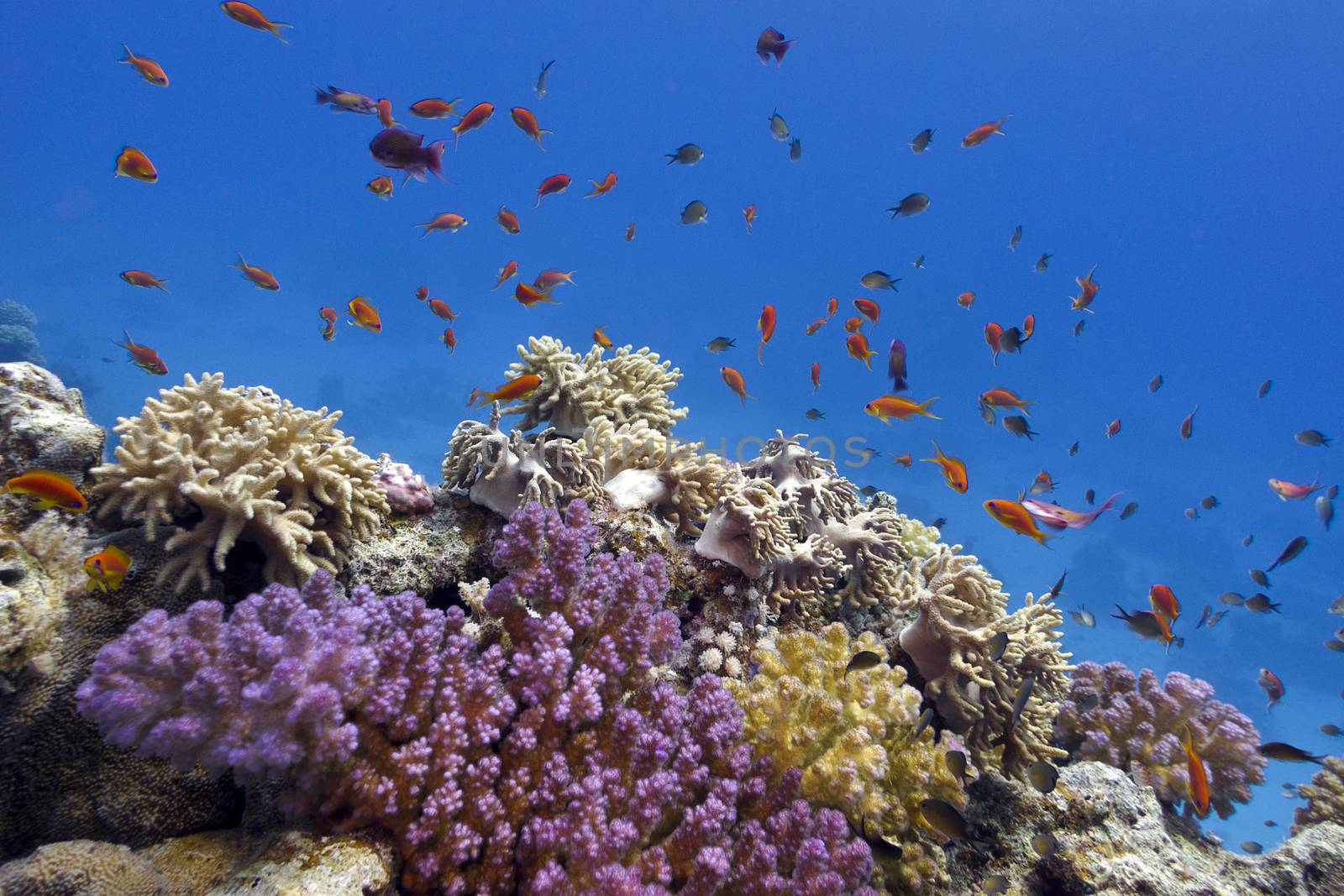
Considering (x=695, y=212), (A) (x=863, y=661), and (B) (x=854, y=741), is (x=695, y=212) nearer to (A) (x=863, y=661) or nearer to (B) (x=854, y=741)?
(A) (x=863, y=661)

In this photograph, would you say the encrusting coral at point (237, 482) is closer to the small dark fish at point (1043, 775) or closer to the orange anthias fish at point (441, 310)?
the small dark fish at point (1043, 775)

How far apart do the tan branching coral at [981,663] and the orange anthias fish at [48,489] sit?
4225 millimetres

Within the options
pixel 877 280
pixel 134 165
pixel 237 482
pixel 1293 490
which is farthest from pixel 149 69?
pixel 1293 490

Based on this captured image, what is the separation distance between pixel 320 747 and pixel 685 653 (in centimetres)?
184

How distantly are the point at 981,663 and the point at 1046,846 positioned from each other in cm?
89

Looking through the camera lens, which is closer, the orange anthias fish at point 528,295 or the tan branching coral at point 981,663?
the tan branching coral at point 981,663

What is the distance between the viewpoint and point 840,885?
78.5 inches

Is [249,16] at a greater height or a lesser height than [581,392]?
greater

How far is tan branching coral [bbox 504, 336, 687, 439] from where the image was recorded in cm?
426

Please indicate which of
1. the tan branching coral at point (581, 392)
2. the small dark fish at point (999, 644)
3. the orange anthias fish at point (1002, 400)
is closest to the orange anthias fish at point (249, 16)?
the tan branching coral at point (581, 392)

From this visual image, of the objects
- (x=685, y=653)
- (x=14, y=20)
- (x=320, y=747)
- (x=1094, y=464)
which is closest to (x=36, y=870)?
(x=320, y=747)

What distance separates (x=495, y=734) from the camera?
6.36 ft

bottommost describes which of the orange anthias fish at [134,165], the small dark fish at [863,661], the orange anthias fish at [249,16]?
the small dark fish at [863,661]

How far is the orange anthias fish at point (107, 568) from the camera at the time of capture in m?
2.20
